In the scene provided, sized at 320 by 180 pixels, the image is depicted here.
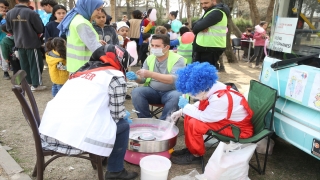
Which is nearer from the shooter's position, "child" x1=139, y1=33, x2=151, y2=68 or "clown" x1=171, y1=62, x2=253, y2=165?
"clown" x1=171, y1=62, x2=253, y2=165

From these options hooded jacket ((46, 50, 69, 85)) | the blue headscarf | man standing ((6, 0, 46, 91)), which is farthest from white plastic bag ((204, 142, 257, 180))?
man standing ((6, 0, 46, 91))

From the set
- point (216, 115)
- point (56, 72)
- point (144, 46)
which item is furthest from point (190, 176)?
point (144, 46)

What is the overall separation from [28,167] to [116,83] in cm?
Answer: 138

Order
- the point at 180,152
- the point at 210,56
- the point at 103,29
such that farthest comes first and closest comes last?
the point at 210,56, the point at 103,29, the point at 180,152

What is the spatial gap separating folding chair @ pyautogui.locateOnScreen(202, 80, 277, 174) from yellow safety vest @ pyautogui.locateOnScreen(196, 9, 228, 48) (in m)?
1.48

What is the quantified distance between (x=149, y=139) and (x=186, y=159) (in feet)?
1.57

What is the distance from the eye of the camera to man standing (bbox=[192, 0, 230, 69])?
412 cm

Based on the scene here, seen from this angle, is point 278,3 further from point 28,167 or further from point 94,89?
point 28,167

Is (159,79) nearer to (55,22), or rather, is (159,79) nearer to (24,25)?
(55,22)

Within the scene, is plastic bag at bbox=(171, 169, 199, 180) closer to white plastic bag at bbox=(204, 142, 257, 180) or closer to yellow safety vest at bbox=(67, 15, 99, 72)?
white plastic bag at bbox=(204, 142, 257, 180)

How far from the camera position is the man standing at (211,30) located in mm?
4121

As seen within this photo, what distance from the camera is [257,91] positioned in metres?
2.88

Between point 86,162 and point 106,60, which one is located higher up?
point 106,60

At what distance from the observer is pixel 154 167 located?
2391mm
